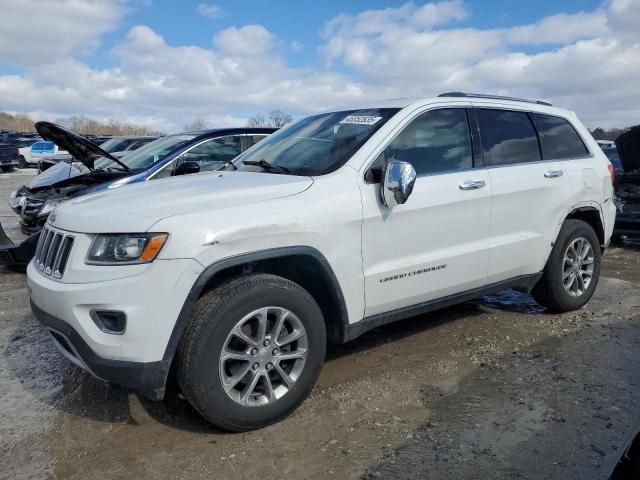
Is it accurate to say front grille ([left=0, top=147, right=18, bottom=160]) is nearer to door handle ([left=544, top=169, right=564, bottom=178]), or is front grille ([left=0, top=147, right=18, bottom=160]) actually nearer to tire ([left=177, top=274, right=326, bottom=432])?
door handle ([left=544, top=169, right=564, bottom=178])

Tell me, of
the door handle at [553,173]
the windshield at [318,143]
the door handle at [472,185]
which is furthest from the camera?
the door handle at [553,173]

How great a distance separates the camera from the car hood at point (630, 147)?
24.6ft

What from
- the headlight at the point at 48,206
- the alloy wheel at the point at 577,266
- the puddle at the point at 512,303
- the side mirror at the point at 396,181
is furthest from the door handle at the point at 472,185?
the headlight at the point at 48,206

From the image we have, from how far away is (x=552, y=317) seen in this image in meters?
5.08

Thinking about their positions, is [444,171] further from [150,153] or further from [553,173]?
[150,153]

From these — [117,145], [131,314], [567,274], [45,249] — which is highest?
[117,145]

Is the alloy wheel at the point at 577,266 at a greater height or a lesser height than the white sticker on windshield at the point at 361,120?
lesser

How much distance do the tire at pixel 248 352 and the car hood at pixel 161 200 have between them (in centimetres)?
46

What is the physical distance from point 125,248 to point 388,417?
1.77 meters

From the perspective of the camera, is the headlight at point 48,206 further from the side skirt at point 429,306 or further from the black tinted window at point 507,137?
the black tinted window at point 507,137

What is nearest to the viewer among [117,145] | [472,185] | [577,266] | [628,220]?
[472,185]

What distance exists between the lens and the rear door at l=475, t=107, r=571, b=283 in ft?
13.8

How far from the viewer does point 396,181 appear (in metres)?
3.27

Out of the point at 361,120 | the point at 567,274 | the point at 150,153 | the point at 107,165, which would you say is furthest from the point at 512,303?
the point at 107,165
